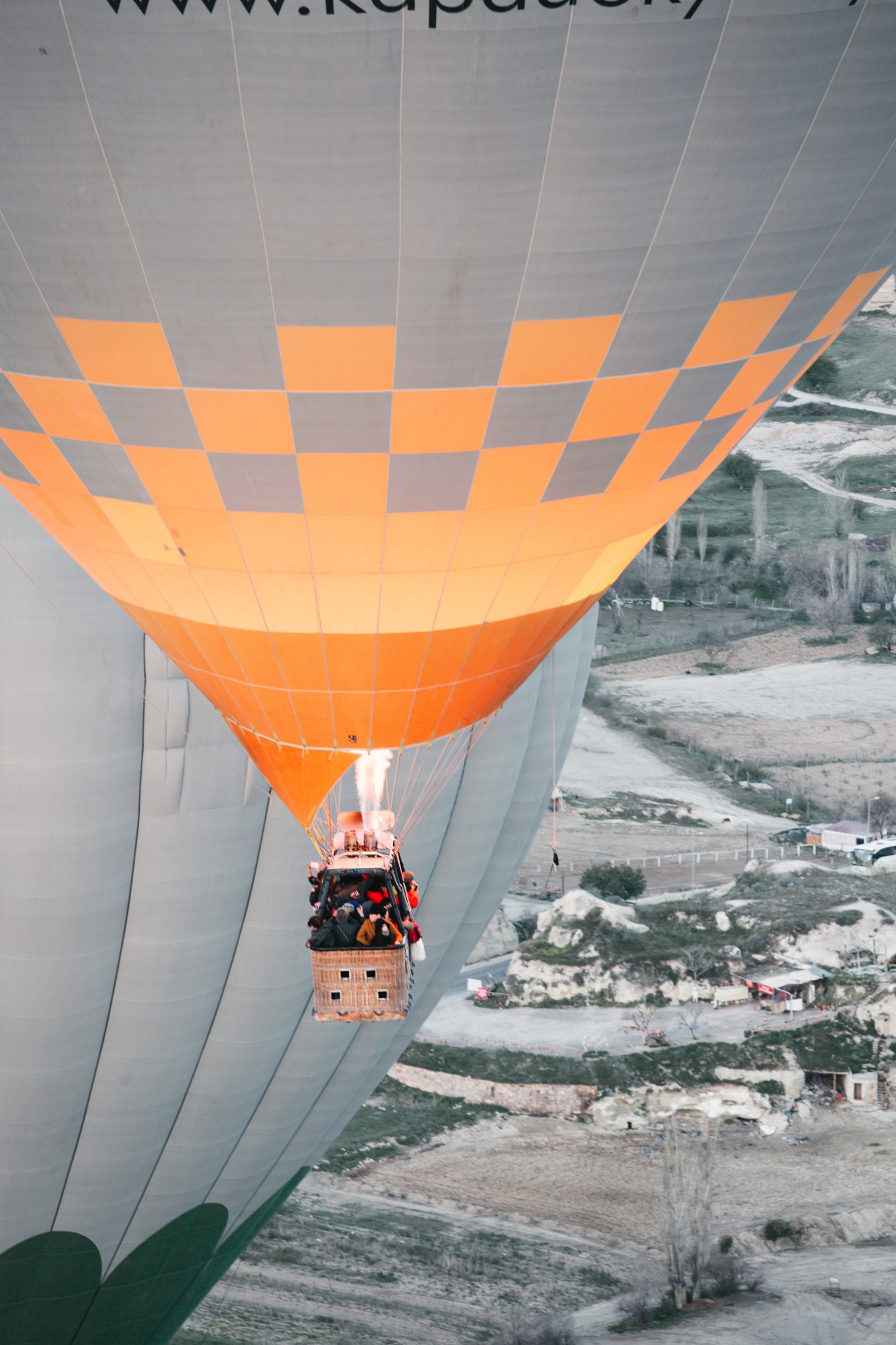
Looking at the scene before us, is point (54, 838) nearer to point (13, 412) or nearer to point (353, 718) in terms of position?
point (353, 718)

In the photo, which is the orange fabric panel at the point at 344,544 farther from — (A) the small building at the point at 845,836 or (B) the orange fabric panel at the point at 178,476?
(A) the small building at the point at 845,836

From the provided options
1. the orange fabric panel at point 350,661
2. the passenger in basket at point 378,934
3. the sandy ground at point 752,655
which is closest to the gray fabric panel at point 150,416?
the orange fabric panel at point 350,661

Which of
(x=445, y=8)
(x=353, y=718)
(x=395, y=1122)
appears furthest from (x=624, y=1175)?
(x=445, y=8)

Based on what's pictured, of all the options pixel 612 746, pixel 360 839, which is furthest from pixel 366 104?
pixel 612 746

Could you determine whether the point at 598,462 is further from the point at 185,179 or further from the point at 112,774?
the point at 112,774

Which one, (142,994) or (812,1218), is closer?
(142,994)

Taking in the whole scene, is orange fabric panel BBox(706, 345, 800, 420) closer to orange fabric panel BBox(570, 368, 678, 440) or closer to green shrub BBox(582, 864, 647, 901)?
orange fabric panel BBox(570, 368, 678, 440)
